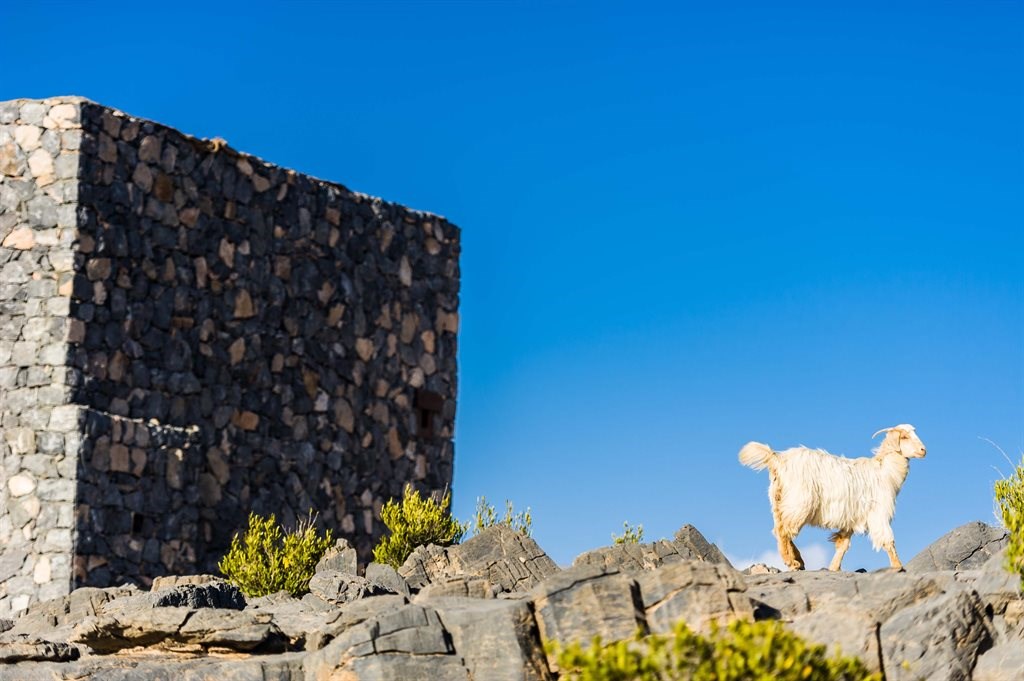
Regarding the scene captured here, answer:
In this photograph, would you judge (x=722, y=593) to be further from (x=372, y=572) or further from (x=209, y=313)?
(x=209, y=313)

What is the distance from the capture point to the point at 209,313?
23.3m

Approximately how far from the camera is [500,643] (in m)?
12.9

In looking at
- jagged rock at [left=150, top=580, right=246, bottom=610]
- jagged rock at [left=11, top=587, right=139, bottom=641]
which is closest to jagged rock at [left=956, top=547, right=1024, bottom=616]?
jagged rock at [left=150, top=580, right=246, bottom=610]

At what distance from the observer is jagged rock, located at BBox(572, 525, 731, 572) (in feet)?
57.3

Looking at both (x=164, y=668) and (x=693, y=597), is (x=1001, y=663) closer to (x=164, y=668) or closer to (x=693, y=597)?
(x=693, y=597)

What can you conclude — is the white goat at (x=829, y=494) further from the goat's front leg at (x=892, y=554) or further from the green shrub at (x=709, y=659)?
the green shrub at (x=709, y=659)

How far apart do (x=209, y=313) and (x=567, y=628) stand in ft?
39.6

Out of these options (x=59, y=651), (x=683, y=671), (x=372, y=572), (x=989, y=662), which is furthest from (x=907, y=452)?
(x=59, y=651)

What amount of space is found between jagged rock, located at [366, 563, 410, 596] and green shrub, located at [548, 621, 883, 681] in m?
6.52

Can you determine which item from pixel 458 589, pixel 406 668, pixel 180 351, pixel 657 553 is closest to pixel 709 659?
pixel 406 668

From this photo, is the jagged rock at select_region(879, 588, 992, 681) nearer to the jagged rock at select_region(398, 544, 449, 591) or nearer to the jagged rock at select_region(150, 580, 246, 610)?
the jagged rock at select_region(398, 544, 449, 591)

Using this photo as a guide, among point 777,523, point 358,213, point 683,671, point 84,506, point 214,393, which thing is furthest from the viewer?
point 358,213

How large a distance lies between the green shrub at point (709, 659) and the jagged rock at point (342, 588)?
5.79 meters

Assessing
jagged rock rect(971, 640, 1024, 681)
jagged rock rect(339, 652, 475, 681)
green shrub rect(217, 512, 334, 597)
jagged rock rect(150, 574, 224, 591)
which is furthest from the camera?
green shrub rect(217, 512, 334, 597)
